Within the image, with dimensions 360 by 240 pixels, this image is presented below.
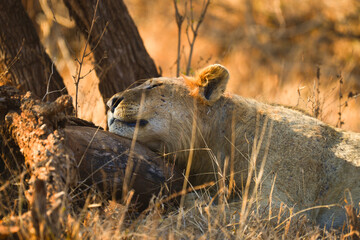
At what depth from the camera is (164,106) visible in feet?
14.4

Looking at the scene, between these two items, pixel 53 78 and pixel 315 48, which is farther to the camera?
pixel 315 48

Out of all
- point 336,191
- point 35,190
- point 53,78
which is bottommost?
point 336,191

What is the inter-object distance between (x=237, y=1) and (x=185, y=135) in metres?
11.9

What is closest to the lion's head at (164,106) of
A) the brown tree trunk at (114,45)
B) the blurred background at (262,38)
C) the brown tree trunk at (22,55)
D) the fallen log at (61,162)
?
the fallen log at (61,162)

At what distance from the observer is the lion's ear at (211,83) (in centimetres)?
440

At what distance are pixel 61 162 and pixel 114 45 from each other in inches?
126

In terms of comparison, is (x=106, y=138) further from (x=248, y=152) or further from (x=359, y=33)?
(x=359, y=33)

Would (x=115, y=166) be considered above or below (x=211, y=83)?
below

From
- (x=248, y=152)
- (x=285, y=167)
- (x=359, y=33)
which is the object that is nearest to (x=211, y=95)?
(x=248, y=152)

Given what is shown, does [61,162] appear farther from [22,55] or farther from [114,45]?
[114,45]

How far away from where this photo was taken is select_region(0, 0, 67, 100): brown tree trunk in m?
5.34

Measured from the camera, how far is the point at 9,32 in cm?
541

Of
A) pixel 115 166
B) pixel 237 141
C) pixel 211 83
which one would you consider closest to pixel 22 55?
pixel 211 83

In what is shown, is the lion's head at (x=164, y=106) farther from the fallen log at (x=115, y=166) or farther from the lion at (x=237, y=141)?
the fallen log at (x=115, y=166)
